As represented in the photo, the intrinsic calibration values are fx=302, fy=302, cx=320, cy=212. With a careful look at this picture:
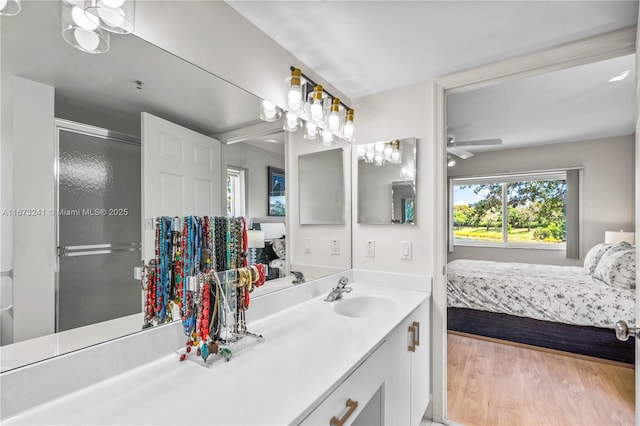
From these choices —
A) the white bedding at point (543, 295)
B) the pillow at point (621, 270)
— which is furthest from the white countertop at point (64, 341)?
the pillow at point (621, 270)

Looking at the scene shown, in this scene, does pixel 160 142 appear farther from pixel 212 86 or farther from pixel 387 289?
pixel 387 289

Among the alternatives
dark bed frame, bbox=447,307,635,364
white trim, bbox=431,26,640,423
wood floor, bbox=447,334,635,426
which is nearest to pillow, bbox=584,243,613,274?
dark bed frame, bbox=447,307,635,364

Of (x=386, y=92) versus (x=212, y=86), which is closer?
(x=212, y=86)

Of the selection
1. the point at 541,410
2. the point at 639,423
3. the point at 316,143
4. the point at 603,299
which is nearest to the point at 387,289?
the point at 316,143

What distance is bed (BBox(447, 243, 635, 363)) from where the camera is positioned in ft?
8.32

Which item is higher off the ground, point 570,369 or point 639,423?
point 639,423

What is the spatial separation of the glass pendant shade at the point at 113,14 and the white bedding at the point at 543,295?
11.0 feet

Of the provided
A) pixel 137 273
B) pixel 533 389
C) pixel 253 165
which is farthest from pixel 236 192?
pixel 533 389

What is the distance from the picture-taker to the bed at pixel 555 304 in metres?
2.54

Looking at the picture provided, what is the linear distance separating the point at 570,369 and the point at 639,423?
5.18 ft

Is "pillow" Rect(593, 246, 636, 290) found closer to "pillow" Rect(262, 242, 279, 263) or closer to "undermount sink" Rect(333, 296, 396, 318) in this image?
"undermount sink" Rect(333, 296, 396, 318)

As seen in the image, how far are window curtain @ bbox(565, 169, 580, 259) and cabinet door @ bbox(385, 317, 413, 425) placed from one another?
4.17 m

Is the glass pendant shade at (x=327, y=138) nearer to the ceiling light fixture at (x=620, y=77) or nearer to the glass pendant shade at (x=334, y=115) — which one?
the glass pendant shade at (x=334, y=115)

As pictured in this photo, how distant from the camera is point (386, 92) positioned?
6.64 ft
